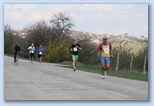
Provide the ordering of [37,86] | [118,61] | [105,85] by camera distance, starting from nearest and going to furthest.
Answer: [37,86] → [105,85] → [118,61]

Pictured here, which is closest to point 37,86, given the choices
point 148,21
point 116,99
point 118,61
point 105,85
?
point 105,85

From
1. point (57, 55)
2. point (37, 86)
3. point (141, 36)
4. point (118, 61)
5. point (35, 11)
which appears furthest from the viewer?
point (57, 55)

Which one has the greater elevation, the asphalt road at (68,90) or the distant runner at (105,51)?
the distant runner at (105,51)

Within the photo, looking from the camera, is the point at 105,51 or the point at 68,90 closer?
the point at 68,90

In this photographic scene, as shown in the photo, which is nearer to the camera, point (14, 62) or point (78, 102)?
point (78, 102)

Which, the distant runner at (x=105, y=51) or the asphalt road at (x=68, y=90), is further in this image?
the distant runner at (x=105, y=51)

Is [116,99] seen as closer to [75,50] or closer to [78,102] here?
[78,102]

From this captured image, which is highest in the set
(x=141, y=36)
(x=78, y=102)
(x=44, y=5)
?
(x=44, y=5)

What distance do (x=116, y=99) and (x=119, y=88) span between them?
2.46 m

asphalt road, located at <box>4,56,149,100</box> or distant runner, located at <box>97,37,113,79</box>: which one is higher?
distant runner, located at <box>97,37,113,79</box>

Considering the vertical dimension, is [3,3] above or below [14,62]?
above

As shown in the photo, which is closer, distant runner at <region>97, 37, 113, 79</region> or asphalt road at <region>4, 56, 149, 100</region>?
asphalt road at <region>4, 56, 149, 100</region>

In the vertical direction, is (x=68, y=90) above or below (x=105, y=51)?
below

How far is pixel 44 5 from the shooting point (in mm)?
10680
